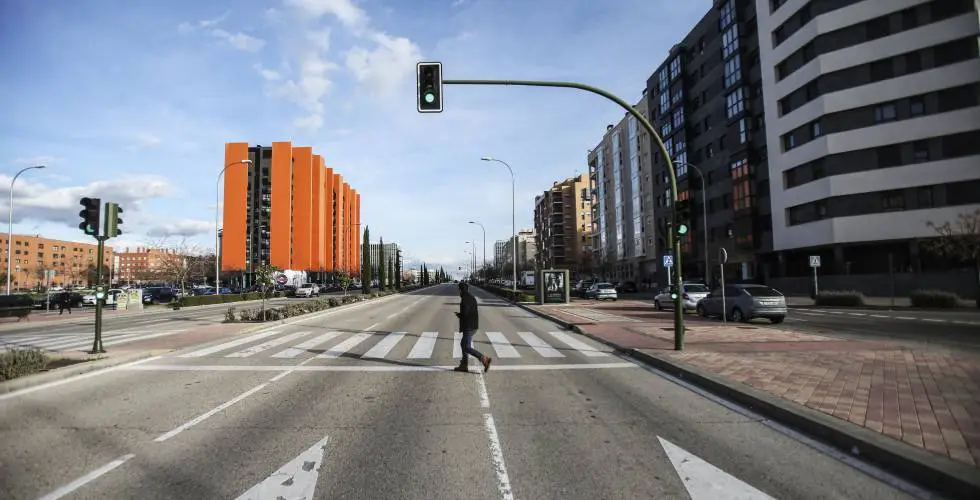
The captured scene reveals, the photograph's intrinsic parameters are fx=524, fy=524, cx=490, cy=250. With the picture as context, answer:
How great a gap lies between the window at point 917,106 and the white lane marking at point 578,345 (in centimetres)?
3493

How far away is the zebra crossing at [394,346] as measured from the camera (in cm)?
1135

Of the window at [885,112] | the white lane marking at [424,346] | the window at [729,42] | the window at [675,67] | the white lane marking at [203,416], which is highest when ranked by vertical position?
the window at [675,67]

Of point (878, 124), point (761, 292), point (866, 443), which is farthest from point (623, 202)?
point (866, 443)

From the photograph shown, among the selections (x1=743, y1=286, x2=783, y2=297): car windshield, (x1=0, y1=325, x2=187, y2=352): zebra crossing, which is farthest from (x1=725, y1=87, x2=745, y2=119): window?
(x1=0, y1=325, x2=187, y2=352): zebra crossing

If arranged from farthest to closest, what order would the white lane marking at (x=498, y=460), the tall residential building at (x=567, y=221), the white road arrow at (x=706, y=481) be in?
the tall residential building at (x=567, y=221) < the white lane marking at (x=498, y=460) < the white road arrow at (x=706, y=481)

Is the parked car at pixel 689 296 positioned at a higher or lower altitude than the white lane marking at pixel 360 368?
higher

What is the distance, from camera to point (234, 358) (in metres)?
11.1

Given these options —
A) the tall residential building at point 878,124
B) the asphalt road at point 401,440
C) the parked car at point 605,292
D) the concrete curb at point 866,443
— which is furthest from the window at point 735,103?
the concrete curb at point 866,443

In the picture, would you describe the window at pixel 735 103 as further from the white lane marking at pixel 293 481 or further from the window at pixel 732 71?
the white lane marking at pixel 293 481

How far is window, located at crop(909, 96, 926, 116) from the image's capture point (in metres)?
35.2

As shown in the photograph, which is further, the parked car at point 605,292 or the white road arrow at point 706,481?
the parked car at point 605,292

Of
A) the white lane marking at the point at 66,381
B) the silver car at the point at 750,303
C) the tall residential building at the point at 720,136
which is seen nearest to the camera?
the white lane marking at the point at 66,381

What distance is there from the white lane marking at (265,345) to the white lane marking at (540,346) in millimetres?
6476

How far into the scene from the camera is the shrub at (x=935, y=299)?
77.5 ft
